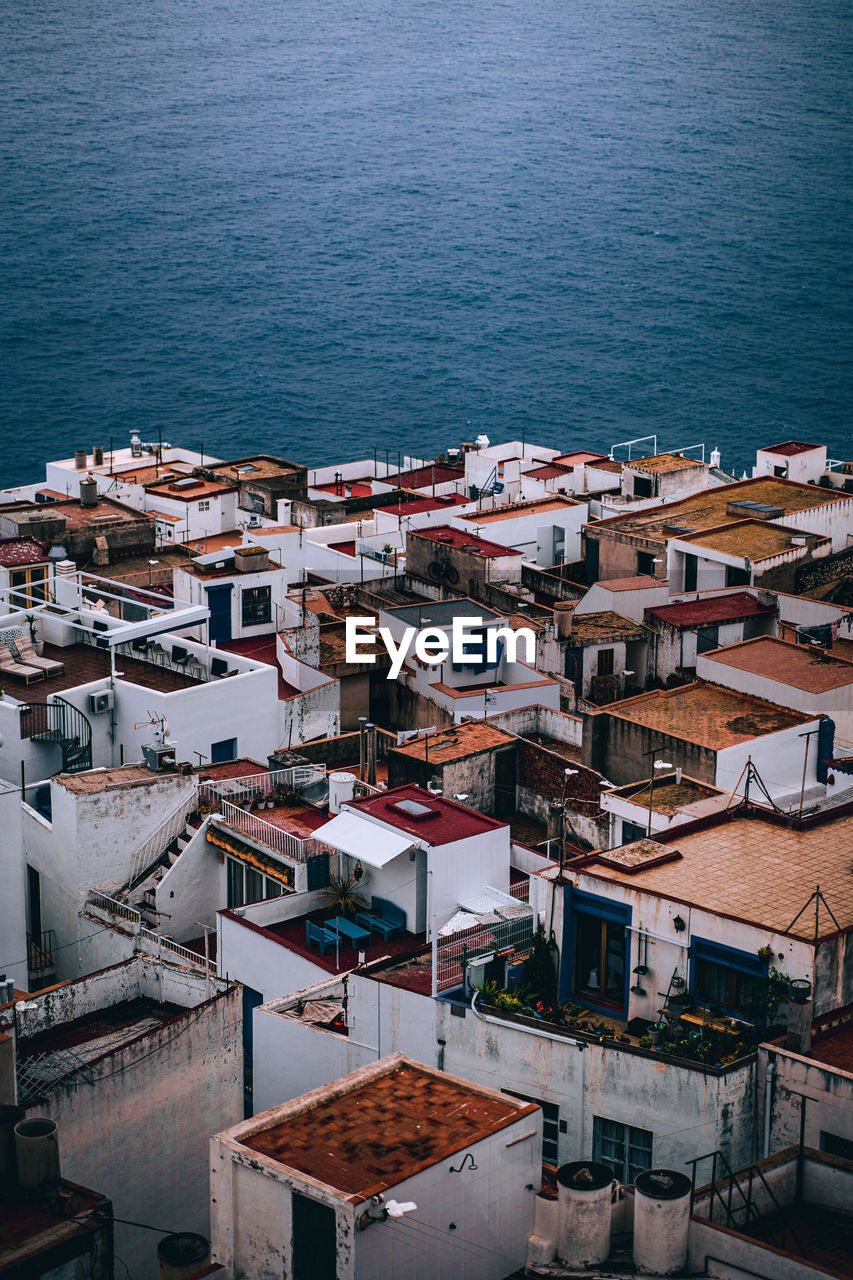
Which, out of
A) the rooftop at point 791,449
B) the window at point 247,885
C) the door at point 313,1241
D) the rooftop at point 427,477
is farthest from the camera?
the rooftop at point 427,477

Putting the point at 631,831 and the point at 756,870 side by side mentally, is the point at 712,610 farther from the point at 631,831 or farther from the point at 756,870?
the point at 756,870

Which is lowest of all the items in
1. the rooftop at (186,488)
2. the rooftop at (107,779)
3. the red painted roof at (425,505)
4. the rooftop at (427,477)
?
the rooftop at (427,477)

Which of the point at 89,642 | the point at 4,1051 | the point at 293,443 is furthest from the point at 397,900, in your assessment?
the point at 293,443

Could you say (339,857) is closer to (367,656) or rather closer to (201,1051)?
(201,1051)

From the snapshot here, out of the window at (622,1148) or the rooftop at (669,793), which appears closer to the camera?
the window at (622,1148)

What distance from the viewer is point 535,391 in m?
182

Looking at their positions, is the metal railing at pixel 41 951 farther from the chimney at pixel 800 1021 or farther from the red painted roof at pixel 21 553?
the red painted roof at pixel 21 553

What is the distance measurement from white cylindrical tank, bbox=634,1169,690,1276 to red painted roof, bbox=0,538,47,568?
4616 centimetres

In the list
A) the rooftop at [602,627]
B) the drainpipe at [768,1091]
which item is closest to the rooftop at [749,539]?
the rooftop at [602,627]

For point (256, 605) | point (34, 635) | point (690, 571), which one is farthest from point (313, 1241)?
point (690, 571)

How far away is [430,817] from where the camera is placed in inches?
1384

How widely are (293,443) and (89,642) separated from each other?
110639 mm

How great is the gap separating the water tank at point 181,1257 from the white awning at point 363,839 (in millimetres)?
11482

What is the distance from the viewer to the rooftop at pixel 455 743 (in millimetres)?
42312
